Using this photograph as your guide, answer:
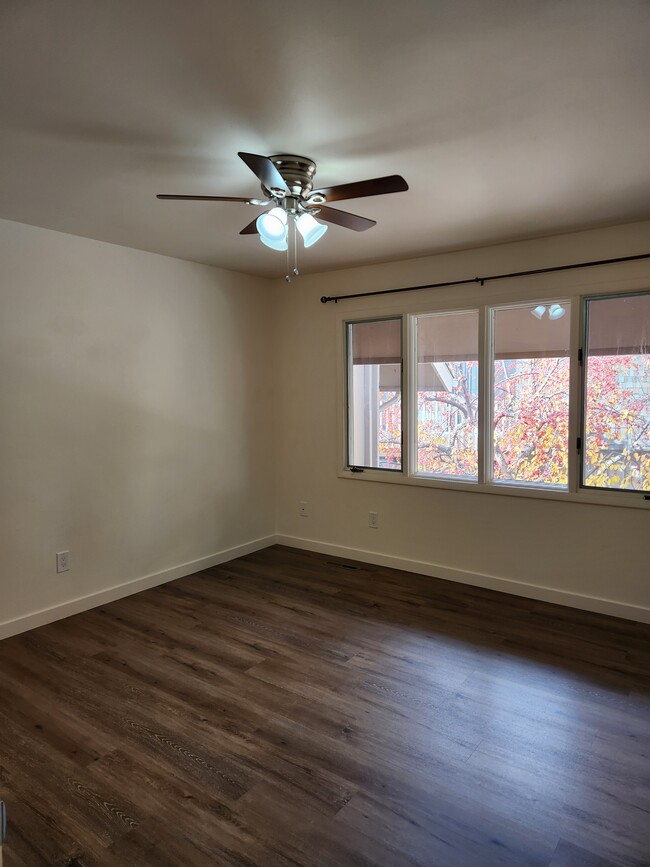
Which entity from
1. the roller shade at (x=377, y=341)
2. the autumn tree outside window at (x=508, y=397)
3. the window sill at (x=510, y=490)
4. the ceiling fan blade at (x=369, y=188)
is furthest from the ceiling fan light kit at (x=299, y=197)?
the window sill at (x=510, y=490)

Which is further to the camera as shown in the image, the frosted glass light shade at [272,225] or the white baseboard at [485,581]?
the white baseboard at [485,581]

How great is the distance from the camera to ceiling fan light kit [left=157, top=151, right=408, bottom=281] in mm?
2170

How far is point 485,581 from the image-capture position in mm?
4066

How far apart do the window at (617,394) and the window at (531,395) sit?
5.8 inches

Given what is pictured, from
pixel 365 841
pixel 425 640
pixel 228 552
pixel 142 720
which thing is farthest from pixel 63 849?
pixel 228 552

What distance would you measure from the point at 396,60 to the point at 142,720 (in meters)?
2.79

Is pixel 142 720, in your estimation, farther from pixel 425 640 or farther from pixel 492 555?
pixel 492 555

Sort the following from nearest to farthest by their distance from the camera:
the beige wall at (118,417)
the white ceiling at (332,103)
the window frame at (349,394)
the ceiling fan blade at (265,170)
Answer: the white ceiling at (332,103) < the ceiling fan blade at (265,170) < the beige wall at (118,417) < the window frame at (349,394)

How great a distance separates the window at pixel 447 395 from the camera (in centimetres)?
412

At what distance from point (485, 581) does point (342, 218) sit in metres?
2.81

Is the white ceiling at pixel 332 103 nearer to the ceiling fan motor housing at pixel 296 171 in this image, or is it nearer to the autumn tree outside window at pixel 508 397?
the ceiling fan motor housing at pixel 296 171

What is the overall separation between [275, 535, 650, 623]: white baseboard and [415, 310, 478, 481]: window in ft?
2.44

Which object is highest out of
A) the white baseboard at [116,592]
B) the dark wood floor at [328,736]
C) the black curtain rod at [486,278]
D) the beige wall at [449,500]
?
the black curtain rod at [486,278]

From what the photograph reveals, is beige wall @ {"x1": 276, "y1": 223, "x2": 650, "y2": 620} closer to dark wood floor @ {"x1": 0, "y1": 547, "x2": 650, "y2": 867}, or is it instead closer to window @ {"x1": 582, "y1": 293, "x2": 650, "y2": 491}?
window @ {"x1": 582, "y1": 293, "x2": 650, "y2": 491}
